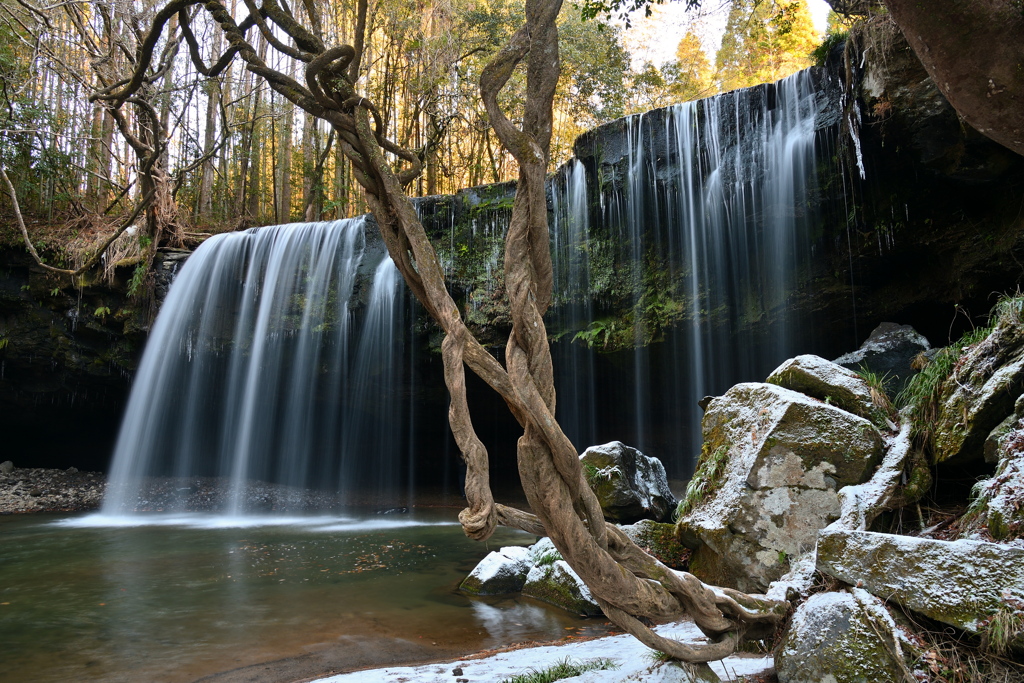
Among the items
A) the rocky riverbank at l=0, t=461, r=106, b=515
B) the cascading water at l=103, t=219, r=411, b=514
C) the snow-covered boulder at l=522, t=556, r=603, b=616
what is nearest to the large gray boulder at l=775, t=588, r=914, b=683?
the snow-covered boulder at l=522, t=556, r=603, b=616

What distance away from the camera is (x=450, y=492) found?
1330 centimetres

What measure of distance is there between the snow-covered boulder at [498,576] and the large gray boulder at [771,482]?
67.0 inches

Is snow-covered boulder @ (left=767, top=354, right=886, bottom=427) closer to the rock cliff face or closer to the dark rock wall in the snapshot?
the rock cliff face

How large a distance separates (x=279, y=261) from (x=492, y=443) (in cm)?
571

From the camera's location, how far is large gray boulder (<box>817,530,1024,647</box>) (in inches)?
80.7

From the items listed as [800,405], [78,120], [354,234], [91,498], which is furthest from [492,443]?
[78,120]

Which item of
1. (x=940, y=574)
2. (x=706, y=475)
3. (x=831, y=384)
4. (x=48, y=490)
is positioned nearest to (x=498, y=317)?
(x=706, y=475)

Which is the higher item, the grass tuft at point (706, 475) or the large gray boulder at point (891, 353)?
the large gray boulder at point (891, 353)

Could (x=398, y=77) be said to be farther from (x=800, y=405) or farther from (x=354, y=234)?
(x=800, y=405)

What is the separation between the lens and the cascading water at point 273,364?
12.0 m

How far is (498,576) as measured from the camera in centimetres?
544

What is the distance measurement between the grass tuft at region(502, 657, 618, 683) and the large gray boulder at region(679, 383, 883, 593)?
3.95 feet

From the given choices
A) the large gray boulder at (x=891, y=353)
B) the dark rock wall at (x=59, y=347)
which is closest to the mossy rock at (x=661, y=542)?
the large gray boulder at (x=891, y=353)

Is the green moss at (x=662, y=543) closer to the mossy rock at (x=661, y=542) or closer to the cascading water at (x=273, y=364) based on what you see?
the mossy rock at (x=661, y=542)
